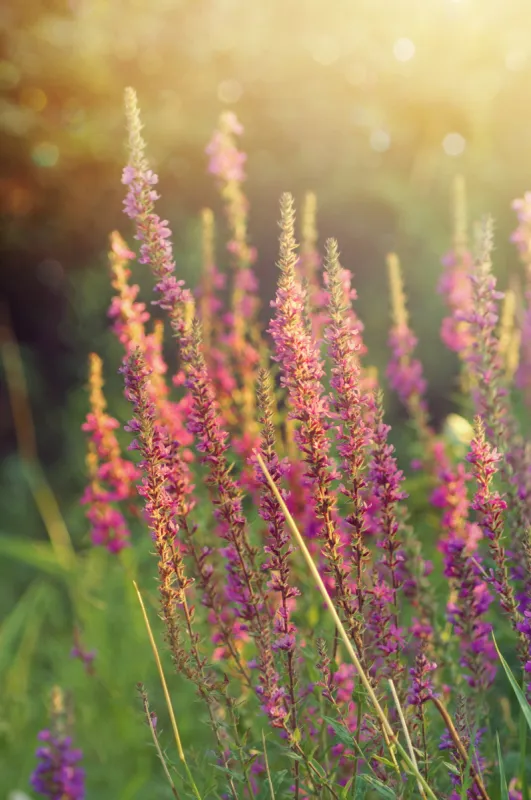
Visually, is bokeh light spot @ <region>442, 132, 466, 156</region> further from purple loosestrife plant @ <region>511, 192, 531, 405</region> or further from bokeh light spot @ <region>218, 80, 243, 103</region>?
purple loosestrife plant @ <region>511, 192, 531, 405</region>

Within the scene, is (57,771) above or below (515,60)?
below

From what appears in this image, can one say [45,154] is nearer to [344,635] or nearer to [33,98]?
[33,98]

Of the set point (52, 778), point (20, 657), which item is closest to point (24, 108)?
point (20, 657)

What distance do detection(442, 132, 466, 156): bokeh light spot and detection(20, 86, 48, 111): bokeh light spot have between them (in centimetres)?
297

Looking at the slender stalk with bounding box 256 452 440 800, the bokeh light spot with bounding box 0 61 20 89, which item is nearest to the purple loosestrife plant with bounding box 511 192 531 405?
the slender stalk with bounding box 256 452 440 800

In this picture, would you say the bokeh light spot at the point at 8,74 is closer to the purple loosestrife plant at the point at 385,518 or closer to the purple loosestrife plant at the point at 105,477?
the purple loosestrife plant at the point at 105,477

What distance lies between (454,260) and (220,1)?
10.1ft

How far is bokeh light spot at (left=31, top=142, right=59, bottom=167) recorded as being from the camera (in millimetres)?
6262

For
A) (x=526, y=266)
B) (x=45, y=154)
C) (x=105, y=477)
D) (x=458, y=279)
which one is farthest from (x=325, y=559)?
(x=45, y=154)

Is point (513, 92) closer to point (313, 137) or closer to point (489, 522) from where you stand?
point (313, 137)

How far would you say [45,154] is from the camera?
6.26 meters

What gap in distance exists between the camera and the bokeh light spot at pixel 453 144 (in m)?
Result: 6.21

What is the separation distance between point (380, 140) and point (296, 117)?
64 cm

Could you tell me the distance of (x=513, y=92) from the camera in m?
6.02
